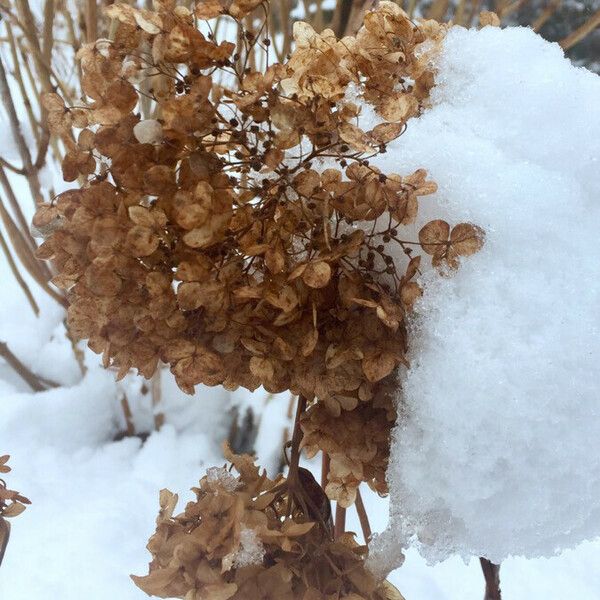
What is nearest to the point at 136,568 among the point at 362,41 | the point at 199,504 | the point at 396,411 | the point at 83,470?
the point at 83,470

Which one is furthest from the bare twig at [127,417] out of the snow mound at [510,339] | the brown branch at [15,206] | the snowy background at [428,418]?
the snow mound at [510,339]

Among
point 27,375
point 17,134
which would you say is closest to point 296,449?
point 17,134

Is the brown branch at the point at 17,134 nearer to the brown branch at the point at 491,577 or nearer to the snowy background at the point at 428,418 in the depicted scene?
the snowy background at the point at 428,418

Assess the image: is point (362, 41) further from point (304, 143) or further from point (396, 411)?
point (396, 411)

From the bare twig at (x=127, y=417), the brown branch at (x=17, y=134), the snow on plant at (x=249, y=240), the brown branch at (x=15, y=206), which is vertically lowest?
the snow on plant at (x=249, y=240)

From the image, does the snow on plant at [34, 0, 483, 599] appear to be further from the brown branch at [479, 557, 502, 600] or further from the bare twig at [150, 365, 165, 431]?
the bare twig at [150, 365, 165, 431]

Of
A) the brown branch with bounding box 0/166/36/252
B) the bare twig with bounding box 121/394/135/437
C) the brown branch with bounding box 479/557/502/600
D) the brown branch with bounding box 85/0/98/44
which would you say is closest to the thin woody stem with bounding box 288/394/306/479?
the brown branch with bounding box 479/557/502/600

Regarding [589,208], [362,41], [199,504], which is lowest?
[199,504]
